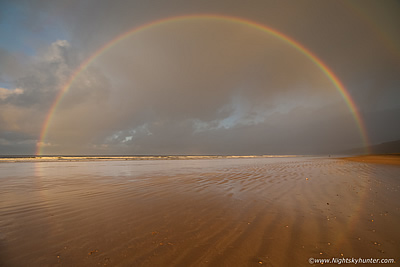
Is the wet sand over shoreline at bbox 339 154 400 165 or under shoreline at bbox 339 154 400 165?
over

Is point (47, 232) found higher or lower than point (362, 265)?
higher

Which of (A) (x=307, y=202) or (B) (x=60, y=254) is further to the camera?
(A) (x=307, y=202)

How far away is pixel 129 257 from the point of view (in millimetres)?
3551

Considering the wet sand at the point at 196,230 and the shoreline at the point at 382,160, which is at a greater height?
the wet sand at the point at 196,230

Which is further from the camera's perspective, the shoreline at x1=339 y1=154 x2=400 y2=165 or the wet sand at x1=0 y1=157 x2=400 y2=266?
the shoreline at x1=339 y1=154 x2=400 y2=165

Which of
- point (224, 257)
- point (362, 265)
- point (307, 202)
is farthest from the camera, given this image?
point (307, 202)

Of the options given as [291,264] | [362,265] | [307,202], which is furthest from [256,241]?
[307,202]

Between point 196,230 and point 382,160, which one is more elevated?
point 196,230

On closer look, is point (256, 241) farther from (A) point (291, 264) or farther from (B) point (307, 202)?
(B) point (307, 202)

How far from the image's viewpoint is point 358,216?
5.71 metres

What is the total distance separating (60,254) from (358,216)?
774 cm

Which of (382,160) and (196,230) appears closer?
(196,230)

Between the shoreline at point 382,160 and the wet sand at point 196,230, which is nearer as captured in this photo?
the wet sand at point 196,230

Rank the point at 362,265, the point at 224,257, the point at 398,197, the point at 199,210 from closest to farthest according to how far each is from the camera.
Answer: the point at 362,265, the point at 224,257, the point at 199,210, the point at 398,197
